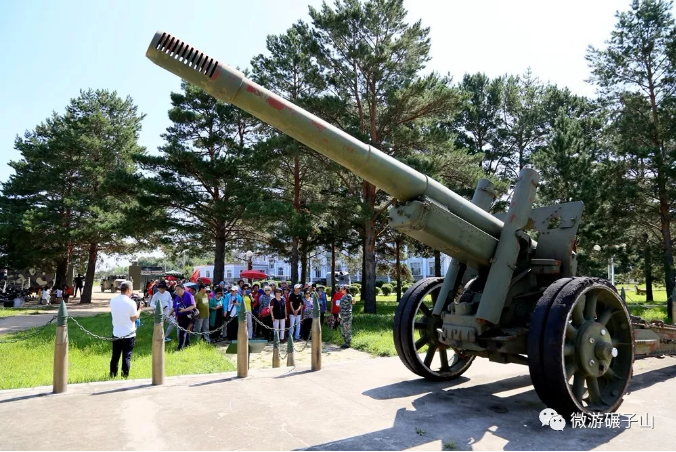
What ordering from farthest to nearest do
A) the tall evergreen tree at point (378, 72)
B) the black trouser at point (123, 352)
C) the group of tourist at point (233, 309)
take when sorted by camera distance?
the tall evergreen tree at point (378, 72) → the group of tourist at point (233, 309) → the black trouser at point (123, 352)

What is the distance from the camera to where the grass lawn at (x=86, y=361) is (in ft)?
→ 24.8

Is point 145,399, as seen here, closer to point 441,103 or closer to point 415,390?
point 415,390

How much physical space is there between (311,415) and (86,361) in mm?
6133

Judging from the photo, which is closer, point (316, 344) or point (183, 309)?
point (316, 344)

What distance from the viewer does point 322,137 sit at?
4.82m

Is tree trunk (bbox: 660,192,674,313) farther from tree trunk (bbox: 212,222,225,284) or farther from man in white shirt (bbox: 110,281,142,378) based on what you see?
man in white shirt (bbox: 110,281,142,378)

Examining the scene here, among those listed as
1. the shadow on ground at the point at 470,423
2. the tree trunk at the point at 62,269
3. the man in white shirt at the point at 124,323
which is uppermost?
the tree trunk at the point at 62,269

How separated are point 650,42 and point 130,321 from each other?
80.6ft

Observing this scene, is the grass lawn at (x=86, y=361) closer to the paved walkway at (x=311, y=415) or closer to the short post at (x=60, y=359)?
the short post at (x=60, y=359)

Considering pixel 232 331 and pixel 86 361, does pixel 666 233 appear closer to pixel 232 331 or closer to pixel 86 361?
pixel 232 331

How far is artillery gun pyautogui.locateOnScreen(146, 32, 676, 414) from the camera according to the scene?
459 cm

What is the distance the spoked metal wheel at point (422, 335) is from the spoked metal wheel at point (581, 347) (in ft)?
5.67

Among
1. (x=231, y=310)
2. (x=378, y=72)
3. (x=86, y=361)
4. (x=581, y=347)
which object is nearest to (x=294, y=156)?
(x=378, y=72)

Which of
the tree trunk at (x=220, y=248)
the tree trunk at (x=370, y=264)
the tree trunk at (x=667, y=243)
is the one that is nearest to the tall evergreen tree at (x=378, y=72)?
the tree trunk at (x=370, y=264)
